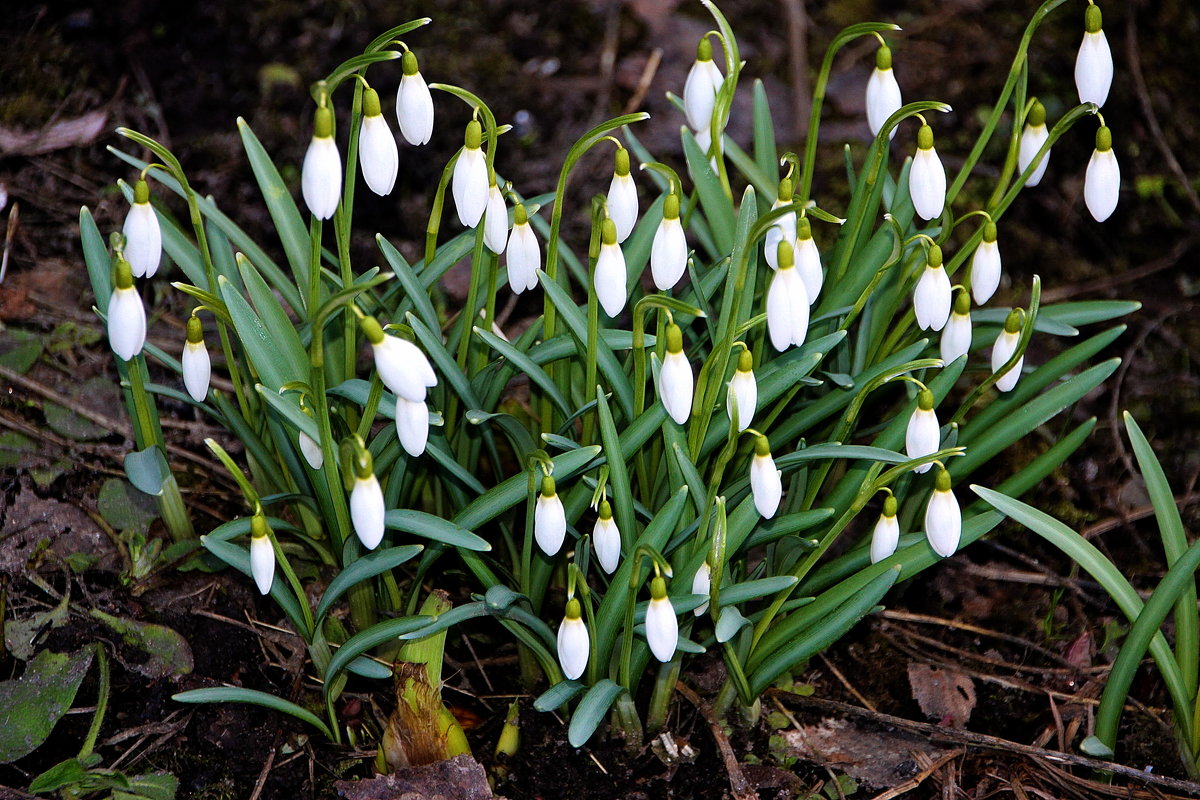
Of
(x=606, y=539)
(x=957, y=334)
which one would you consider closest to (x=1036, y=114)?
(x=957, y=334)

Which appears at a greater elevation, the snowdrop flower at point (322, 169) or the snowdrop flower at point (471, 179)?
the snowdrop flower at point (322, 169)

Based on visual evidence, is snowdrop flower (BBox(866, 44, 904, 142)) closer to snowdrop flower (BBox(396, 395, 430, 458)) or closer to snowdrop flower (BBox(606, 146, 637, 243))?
snowdrop flower (BBox(606, 146, 637, 243))

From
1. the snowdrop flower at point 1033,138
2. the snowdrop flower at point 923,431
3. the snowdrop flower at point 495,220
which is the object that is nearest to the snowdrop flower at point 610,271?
the snowdrop flower at point 495,220

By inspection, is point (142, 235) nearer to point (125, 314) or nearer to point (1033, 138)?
point (125, 314)

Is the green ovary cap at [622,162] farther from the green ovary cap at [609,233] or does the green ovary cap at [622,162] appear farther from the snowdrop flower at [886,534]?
the snowdrop flower at [886,534]

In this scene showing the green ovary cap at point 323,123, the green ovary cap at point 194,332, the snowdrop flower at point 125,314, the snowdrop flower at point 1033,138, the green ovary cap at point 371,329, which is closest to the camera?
the green ovary cap at point 371,329
